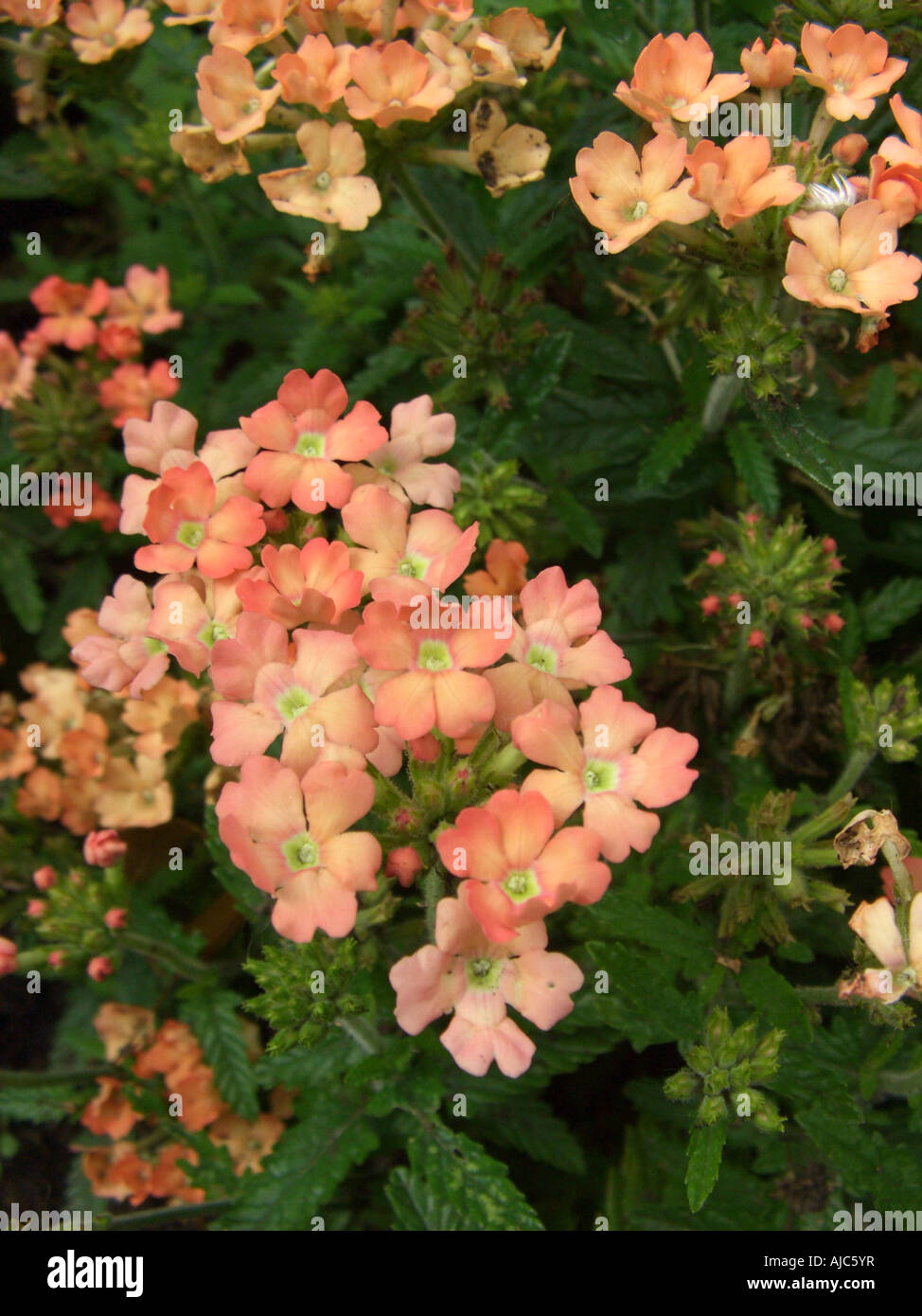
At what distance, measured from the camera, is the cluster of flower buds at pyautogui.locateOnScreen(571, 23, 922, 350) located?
2.12m

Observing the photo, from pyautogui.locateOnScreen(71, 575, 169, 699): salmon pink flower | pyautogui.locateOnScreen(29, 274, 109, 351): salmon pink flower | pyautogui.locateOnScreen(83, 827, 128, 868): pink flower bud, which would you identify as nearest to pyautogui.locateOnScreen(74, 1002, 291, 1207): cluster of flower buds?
pyautogui.locateOnScreen(83, 827, 128, 868): pink flower bud

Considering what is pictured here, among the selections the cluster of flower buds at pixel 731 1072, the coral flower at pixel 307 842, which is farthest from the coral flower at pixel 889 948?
the coral flower at pixel 307 842

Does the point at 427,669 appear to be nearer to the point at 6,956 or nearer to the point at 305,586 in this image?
the point at 305,586

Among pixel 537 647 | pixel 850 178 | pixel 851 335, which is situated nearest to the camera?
pixel 537 647

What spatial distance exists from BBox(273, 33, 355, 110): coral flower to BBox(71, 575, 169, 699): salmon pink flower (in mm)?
1178

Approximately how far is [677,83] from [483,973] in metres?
1.91

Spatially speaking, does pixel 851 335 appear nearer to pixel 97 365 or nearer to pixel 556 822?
pixel 556 822

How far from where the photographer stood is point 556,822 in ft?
6.36

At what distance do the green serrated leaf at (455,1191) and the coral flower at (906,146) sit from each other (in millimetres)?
2350

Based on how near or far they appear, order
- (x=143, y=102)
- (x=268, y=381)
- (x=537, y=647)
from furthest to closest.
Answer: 1. (x=143, y=102)
2. (x=268, y=381)
3. (x=537, y=647)

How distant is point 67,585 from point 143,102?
203cm

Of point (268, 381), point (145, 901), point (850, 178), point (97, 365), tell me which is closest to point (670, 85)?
point (850, 178)

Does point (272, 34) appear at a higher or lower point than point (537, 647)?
higher

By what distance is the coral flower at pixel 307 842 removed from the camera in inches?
72.2
